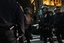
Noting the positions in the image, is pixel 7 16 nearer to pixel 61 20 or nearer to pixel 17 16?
pixel 17 16

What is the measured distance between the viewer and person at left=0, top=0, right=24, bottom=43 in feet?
15.4

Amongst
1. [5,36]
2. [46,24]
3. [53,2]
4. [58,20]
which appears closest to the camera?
[5,36]

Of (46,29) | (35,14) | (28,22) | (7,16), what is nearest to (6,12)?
(7,16)

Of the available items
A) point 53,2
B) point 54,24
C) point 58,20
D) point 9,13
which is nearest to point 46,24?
point 54,24

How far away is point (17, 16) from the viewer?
15.9ft

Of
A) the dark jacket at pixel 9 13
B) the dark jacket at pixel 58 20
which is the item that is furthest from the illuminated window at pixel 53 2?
the dark jacket at pixel 9 13

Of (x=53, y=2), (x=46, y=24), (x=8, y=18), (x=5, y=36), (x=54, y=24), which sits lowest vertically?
(x=53, y=2)

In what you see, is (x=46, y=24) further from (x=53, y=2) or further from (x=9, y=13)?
(x=53, y=2)

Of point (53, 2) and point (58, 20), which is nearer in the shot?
point (58, 20)

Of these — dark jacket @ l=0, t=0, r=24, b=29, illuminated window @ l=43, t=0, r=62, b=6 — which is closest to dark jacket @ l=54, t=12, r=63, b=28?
dark jacket @ l=0, t=0, r=24, b=29

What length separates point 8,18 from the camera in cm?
473

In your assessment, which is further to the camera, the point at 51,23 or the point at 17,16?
the point at 51,23

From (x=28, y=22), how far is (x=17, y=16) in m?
8.08

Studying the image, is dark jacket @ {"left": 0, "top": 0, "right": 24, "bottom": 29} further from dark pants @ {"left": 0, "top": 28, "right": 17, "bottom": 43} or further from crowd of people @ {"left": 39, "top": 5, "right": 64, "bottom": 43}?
crowd of people @ {"left": 39, "top": 5, "right": 64, "bottom": 43}
